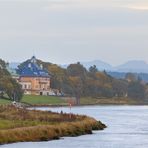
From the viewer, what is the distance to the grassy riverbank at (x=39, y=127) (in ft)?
228

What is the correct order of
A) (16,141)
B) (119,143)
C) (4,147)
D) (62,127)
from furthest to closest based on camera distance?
1. (62,127)
2. (119,143)
3. (16,141)
4. (4,147)

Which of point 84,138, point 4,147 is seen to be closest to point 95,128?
point 84,138

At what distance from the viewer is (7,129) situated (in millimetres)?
71062

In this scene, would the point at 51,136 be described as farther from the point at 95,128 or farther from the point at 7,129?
the point at 95,128

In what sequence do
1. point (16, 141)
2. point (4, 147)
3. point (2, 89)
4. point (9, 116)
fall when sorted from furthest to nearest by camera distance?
point (2, 89) < point (9, 116) < point (16, 141) < point (4, 147)

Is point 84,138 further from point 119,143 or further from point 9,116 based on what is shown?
point 9,116

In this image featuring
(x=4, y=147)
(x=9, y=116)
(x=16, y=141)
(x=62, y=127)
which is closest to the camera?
(x=4, y=147)

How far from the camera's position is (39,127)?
246ft

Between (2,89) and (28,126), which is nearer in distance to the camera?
(28,126)

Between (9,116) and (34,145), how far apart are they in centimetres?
2291

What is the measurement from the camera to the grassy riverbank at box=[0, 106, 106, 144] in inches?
2739

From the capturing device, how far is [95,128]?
93125 millimetres

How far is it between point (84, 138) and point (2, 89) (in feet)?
396

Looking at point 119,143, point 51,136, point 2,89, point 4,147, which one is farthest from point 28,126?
point 2,89
